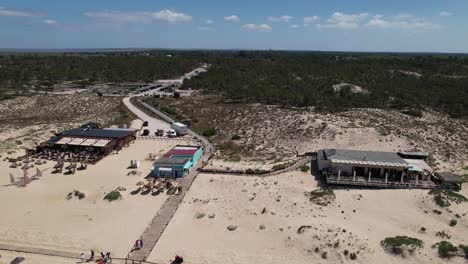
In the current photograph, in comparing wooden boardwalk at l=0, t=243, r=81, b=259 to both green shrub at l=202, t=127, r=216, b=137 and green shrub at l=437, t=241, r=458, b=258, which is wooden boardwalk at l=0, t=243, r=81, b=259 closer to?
green shrub at l=437, t=241, r=458, b=258

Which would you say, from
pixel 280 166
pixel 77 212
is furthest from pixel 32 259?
pixel 280 166

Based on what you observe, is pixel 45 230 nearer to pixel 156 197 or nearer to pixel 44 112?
pixel 156 197

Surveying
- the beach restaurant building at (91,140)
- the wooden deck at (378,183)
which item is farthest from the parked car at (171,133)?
the wooden deck at (378,183)

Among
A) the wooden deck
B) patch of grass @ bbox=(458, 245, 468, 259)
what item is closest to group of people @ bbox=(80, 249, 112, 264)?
the wooden deck

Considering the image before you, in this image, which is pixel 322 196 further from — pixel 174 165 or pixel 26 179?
pixel 26 179

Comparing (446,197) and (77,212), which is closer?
(77,212)

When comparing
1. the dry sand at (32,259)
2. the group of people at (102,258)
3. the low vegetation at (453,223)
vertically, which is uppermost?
the low vegetation at (453,223)

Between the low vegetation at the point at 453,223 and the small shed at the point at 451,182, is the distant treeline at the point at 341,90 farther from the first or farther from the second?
the low vegetation at the point at 453,223
